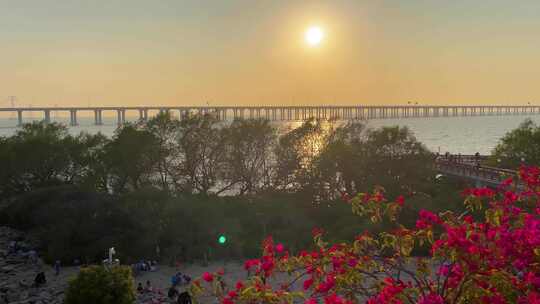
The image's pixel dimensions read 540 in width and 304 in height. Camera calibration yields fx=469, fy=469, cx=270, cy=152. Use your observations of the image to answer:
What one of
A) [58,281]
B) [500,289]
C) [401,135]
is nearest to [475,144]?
[401,135]

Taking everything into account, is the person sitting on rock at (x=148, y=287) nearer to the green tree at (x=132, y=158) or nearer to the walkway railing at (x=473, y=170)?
the green tree at (x=132, y=158)

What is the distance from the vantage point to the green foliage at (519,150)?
36219 mm

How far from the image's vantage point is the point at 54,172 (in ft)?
125

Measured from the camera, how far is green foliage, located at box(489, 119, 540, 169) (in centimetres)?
3622

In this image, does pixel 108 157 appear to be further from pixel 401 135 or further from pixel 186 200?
pixel 401 135

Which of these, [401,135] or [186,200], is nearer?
[186,200]

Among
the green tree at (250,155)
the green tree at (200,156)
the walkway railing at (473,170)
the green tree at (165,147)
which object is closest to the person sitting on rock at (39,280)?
the green tree at (165,147)

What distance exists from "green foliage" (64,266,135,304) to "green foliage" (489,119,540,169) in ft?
101

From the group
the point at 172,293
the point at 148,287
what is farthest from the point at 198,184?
the point at 172,293

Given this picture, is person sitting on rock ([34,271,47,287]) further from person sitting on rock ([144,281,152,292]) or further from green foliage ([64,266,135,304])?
green foliage ([64,266,135,304])

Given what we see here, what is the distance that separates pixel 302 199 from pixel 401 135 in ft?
33.0

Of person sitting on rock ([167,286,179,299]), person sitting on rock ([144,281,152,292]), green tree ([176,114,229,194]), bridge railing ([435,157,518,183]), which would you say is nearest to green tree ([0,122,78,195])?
green tree ([176,114,229,194])

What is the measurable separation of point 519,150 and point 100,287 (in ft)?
109

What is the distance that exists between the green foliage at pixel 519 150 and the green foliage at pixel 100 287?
30772mm
